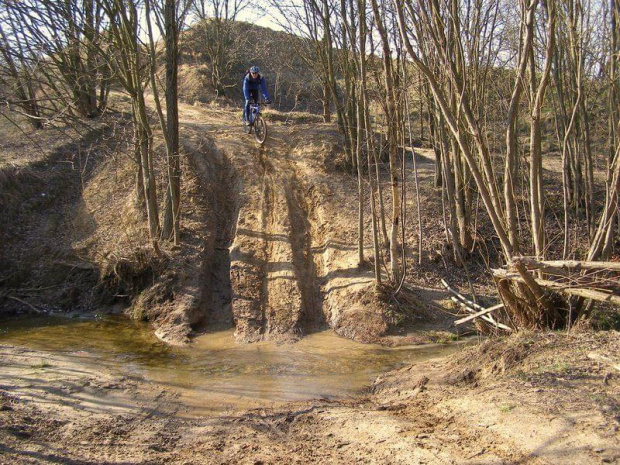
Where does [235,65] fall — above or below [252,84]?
above

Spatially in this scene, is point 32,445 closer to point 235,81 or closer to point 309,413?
point 309,413

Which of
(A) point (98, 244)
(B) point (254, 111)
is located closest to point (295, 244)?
(A) point (98, 244)

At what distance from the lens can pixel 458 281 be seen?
12156 millimetres

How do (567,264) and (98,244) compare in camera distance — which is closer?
(567,264)

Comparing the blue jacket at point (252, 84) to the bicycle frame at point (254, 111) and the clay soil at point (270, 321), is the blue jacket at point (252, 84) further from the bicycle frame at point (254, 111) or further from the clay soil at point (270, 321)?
the clay soil at point (270, 321)

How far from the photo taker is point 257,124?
16.3 m

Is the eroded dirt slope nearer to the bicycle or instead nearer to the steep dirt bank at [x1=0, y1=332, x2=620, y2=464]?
the bicycle

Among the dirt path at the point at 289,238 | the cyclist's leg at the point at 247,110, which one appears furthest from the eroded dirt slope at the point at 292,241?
the cyclist's leg at the point at 247,110

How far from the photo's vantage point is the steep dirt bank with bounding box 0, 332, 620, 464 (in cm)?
437

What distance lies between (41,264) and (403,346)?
8.50 m

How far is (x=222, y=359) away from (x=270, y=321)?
5.86 feet

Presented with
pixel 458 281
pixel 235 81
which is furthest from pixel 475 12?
pixel 235 81

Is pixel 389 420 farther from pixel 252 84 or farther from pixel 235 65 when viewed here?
pixel 235 65

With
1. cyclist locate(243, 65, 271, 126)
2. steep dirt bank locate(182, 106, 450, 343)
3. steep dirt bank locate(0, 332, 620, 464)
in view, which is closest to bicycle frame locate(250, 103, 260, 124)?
cyclist locate(243, 65, 271, 126)
